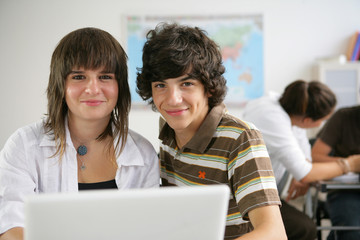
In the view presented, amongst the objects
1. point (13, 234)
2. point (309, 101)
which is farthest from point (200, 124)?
point (309, 101)

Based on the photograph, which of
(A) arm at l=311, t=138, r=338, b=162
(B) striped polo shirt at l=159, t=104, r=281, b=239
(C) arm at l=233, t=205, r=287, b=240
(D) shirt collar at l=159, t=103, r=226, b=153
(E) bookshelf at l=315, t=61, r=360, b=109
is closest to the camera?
(C) arm at l=233, t=205, r=287, b=240

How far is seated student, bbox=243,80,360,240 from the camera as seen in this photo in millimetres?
2047

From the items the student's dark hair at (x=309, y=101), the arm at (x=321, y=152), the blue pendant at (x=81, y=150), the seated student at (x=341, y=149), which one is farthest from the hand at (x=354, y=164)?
the blue pendant at (x=81, y=150)

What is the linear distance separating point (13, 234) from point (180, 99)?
0.68 m

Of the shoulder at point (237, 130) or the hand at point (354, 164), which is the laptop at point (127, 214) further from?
the hand at point (354, 164)

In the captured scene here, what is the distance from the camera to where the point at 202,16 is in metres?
4.34

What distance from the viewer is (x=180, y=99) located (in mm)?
1284

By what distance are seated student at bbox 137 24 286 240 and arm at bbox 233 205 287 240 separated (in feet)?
0.14

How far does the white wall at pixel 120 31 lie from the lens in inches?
171

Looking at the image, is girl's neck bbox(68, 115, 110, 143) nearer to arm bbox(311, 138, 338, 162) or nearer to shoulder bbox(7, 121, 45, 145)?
shoulder bbox(7, 121, 45, 145)

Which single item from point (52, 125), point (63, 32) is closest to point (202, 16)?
point (63, 32)

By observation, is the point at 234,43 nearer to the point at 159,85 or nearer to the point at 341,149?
the point at 341,149

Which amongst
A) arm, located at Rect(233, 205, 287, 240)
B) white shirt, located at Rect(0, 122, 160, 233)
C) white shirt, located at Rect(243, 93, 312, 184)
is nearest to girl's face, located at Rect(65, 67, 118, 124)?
white shirt, located at Rect(0, 122, 160, 233)

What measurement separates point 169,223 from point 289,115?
183 cm
